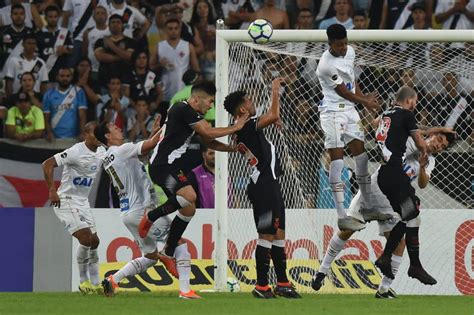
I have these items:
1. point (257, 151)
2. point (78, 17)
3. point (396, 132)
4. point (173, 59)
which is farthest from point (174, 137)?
point (78, 17)

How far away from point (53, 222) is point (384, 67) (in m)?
5.23

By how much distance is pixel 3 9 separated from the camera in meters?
20.6

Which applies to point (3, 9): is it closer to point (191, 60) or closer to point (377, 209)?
point (191, 60)

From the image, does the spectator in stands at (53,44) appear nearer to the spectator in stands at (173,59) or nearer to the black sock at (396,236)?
the spectator in stands at (173,59)

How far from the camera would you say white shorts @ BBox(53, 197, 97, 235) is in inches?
631

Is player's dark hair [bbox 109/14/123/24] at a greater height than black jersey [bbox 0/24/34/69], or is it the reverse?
player's dark hair [bbox 109/14/123/24]

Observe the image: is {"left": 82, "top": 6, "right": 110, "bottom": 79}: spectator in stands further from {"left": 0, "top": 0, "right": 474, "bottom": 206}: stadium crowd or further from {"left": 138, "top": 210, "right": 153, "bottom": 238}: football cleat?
{"left": 138, "top": 210, "right": 153, "bottom": 238}: football cleat

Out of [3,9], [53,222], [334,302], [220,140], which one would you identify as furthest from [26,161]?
[334,302]

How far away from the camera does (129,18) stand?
2058cm

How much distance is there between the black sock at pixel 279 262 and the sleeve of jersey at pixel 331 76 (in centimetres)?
198

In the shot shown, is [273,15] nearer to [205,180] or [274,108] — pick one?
[205,180]

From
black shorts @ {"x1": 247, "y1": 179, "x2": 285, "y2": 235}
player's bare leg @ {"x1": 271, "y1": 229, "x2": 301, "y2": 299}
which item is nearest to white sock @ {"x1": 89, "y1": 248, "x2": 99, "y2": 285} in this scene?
player's bare leg @ {"x1": 271, "y1": 229, "x2": 301, "y2": 299}

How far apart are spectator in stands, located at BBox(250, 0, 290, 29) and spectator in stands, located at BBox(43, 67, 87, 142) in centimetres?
314

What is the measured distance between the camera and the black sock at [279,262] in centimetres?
1385
